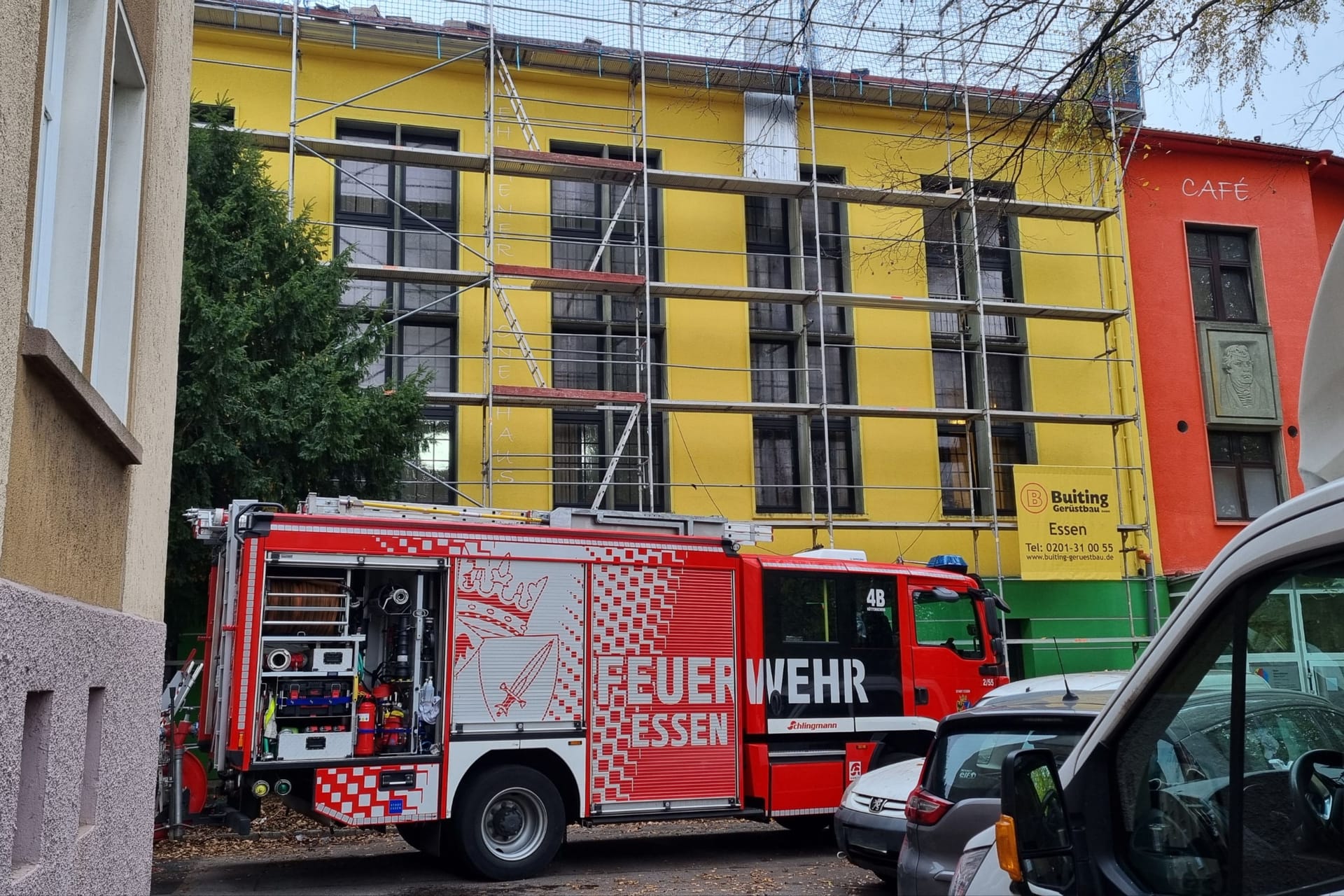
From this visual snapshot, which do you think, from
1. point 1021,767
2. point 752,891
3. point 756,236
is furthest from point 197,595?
point 1021,767

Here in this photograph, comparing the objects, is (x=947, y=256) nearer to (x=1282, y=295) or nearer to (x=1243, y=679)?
(x=1282, y=295)

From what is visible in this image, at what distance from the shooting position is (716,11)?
812 centimetres

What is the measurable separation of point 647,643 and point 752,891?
2662 mm

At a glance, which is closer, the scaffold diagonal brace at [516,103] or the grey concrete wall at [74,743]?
the grey concrete wall at [74,743]

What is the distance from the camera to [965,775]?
7.86 metres

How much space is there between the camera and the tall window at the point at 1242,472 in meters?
22.1

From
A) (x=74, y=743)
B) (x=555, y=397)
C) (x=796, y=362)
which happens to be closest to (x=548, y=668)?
(x=555, y=397)

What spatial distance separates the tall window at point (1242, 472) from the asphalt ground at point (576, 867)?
12.2 m

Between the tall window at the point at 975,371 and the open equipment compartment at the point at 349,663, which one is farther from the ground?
the tall window at the point at 975,371

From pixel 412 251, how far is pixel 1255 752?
18.6 metres

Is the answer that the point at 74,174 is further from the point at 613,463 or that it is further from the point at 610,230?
the point at 610,230

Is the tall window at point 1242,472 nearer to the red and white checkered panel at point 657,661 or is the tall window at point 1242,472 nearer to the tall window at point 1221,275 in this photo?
the tall window at point 1221,275

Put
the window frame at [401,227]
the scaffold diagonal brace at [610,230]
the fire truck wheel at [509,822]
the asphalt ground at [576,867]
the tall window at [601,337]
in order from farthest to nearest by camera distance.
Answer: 1. the tall window at [601,337]
2. the scaffold diagonal brace at [610,230]
3. the window frame at [401,227]
4. the fire truck wheel at [509,822]
5. the asphalt ground at [576,867]

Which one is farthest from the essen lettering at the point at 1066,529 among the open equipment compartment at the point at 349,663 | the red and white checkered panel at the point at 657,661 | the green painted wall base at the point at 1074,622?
the open equipment compartment at the point at 349,663
